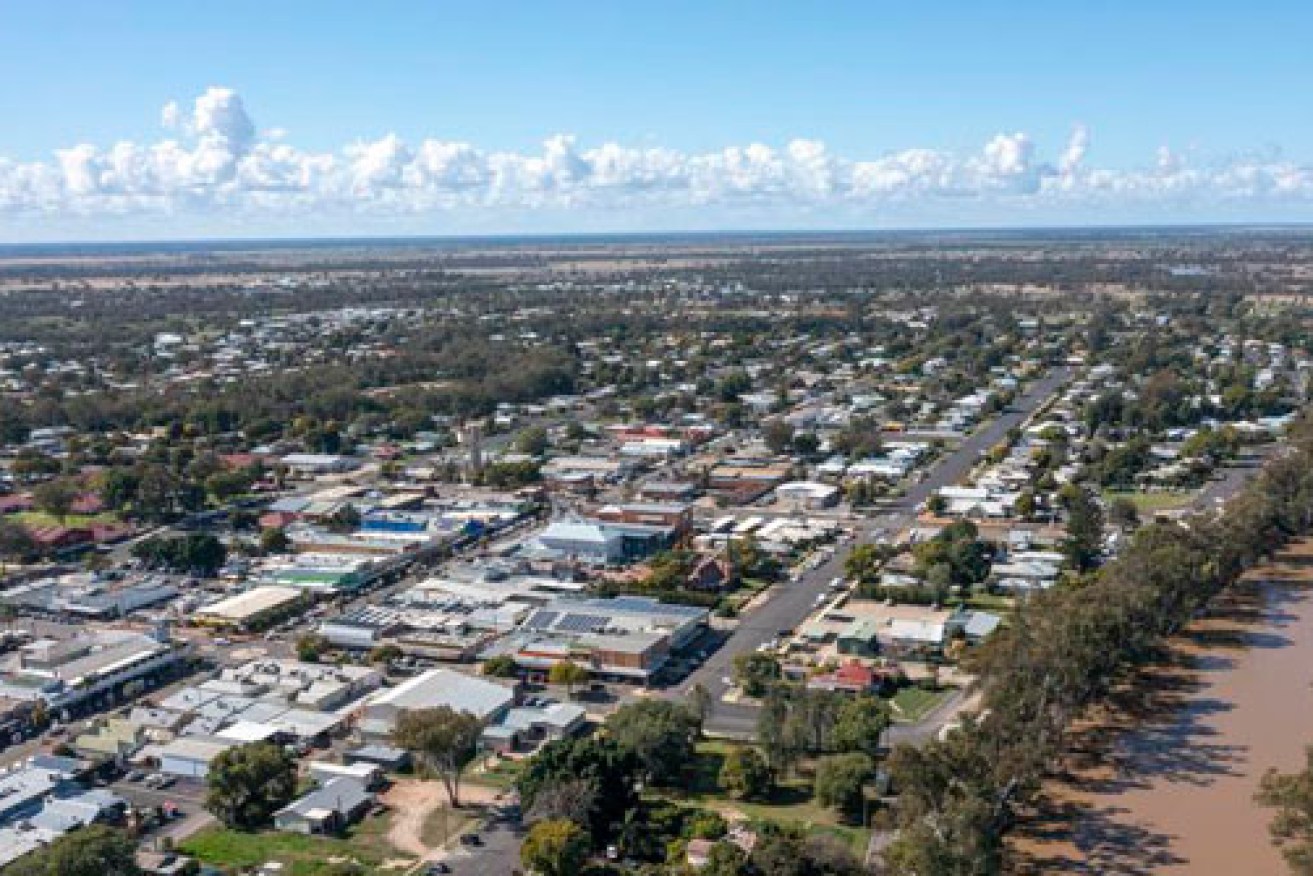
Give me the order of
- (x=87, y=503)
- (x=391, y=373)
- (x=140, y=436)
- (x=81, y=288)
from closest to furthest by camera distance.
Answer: (x=87, y=503)
(x=140, y=436)
(x=391, y=373)
(x=81, y=288)

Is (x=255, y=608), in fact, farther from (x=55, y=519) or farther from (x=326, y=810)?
(x=55, y=519)

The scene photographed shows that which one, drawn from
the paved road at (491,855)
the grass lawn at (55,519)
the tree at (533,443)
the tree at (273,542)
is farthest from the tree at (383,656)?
the tree at (533,443)

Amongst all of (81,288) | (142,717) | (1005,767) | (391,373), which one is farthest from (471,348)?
(81,288)

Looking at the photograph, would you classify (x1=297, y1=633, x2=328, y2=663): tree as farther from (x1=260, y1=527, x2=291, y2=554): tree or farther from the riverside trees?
the riverside trees

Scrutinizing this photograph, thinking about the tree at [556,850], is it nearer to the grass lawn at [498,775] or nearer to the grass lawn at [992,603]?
the grass lawn at [498,775]

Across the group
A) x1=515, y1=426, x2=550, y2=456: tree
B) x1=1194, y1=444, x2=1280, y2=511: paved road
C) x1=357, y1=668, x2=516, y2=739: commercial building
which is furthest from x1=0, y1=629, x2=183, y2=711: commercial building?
x1=1194, y1=444, x2=1280, y2=511: paved road

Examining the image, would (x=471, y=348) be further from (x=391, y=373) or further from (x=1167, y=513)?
(x=1167, y=513)
